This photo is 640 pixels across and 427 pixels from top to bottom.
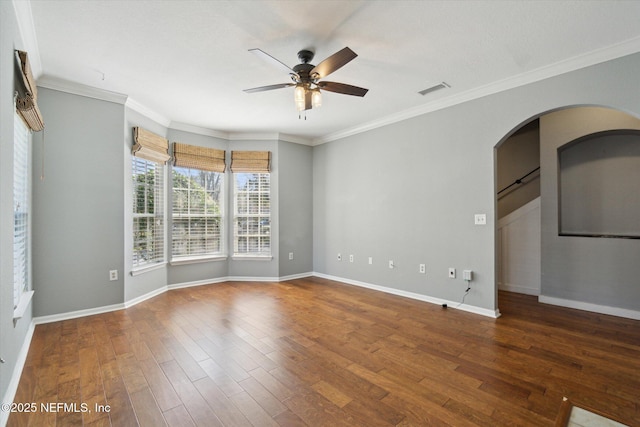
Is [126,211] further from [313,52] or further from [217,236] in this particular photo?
[313,52]

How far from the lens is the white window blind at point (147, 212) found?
3967 mm

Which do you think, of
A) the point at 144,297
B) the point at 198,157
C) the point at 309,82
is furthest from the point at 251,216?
the point at 309,82

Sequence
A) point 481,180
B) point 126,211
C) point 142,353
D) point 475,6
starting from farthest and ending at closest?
point 126,211 → point 481,180 → point 142,353 → point 475,6

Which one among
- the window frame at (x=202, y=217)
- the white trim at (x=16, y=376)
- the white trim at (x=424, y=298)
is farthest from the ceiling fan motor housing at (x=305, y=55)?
the white trim at (x=424, y=298)

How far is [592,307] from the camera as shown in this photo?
139 inches

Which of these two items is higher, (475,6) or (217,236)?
(475,6)

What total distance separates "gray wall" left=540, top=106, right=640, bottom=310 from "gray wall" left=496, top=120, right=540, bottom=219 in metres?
1.08

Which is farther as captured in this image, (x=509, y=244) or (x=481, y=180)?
(x=509, y=244)

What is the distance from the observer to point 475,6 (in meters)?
2.06

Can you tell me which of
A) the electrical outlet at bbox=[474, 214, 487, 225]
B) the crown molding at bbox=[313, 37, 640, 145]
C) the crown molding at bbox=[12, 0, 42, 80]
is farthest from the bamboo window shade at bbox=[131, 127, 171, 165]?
the electrical outlet at bbox=[474, 214, 487, 225]

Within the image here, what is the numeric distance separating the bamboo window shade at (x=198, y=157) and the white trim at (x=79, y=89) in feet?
3.52

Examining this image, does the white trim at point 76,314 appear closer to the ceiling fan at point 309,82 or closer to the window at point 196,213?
the window at point 196,213

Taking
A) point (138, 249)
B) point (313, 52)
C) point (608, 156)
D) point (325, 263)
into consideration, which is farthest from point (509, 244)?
point (138, 249)

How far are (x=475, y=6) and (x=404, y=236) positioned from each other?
2.86m
